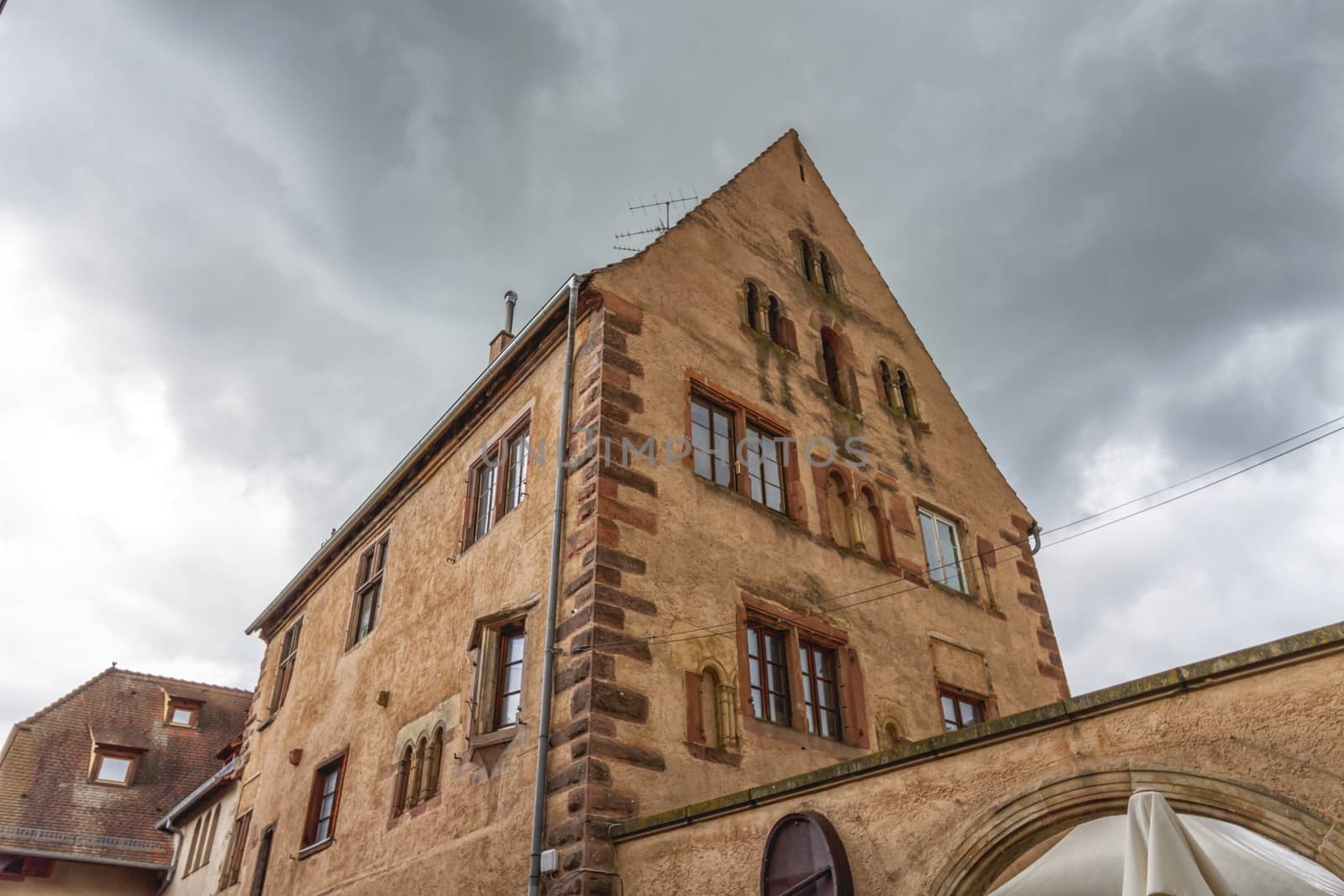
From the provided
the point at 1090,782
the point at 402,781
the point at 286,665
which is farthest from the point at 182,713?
the point at 1090,782

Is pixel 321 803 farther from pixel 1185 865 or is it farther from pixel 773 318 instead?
pixel 1185 865

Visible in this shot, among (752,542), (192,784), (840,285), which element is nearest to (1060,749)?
(752,542)

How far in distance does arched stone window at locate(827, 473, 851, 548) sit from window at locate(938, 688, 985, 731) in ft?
7.55

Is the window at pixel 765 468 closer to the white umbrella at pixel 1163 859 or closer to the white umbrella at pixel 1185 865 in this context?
the white umbrella at pixel 1185 865

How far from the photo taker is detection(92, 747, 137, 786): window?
25844 millimetres

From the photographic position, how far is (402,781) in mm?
11648

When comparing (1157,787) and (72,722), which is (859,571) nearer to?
(1157,787)

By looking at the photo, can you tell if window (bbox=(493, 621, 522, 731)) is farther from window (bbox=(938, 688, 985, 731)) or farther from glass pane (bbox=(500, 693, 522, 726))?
window (bbox=(938, 688, 985, 731))

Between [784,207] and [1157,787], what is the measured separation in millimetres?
12112

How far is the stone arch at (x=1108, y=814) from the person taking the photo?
4.65 metres

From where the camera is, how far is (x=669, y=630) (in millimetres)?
9797

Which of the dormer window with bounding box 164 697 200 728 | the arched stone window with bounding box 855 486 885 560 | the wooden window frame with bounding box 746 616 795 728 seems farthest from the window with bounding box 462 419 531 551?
the dormer window with bounding box 164 697 200 728

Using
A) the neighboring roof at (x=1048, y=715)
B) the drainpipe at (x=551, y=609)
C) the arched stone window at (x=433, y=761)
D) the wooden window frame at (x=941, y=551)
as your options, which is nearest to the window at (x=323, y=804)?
the arched stone window at (x=433, y=761)

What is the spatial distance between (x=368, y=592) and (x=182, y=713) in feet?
59.5
